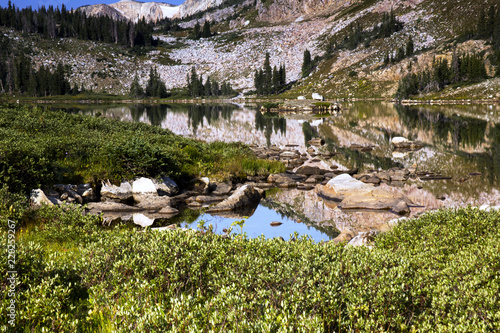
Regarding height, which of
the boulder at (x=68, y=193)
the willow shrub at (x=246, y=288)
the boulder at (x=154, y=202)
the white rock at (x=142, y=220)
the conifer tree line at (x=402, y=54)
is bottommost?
the white rock at (x=142, y=220)

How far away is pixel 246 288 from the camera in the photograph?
5059mm

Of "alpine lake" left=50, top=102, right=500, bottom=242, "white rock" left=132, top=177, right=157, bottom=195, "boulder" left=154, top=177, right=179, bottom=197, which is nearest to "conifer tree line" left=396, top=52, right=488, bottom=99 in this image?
"alpine lake" left=50, top=102, right=500, bottom=242

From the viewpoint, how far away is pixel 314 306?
15.1ft

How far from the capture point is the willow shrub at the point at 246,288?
4.19 metres

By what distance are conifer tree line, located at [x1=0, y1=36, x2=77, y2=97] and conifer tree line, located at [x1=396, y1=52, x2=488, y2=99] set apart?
498ft

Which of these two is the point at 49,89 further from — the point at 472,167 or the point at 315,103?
the point at 472,167

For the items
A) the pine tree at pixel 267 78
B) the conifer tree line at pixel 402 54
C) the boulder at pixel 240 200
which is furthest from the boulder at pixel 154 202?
the conifer tree line at pixel 402 54

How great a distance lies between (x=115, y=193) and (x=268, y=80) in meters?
180

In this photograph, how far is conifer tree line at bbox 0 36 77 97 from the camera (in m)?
164

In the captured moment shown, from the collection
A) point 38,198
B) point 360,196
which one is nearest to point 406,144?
point 360,196

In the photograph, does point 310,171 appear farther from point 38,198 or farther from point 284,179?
point 38,198

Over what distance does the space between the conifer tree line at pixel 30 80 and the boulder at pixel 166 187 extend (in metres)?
174

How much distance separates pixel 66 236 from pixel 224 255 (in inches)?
205

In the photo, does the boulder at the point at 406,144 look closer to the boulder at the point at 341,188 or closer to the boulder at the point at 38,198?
the boulder at the point at 341,188
